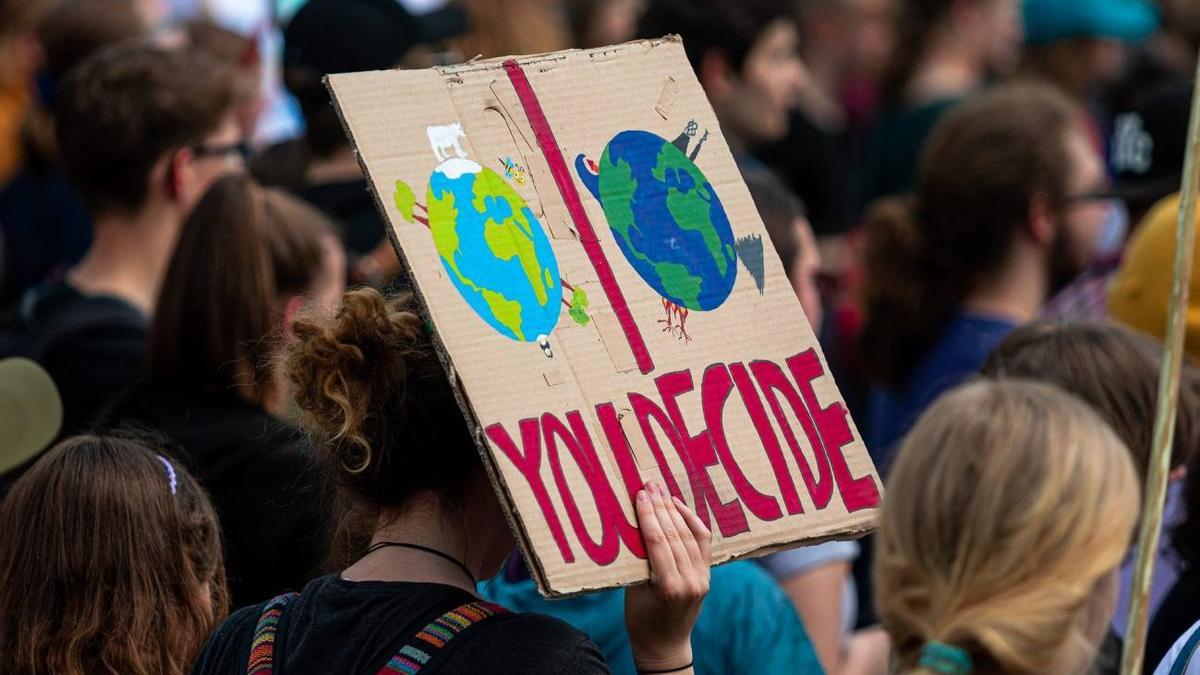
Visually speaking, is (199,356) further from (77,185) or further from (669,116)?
(669,116)

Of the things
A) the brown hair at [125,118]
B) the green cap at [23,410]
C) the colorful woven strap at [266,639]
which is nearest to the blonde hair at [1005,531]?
the colorful woven strap at [266,639]

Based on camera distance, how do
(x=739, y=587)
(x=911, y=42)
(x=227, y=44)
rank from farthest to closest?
(x=911, y=42), (x=227, y=44), (x=739, y=587)

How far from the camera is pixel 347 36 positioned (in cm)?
415

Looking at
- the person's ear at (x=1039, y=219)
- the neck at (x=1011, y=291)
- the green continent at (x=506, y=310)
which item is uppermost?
the green continent at (x=506, y=310)

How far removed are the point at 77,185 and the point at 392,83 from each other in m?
2.05

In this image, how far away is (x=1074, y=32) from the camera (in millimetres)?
5883

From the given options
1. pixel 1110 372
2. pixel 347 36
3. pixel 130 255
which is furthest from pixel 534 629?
pixel 347 36

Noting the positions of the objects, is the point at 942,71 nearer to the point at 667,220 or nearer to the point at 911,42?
the point at 911,42

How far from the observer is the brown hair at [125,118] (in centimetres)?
357

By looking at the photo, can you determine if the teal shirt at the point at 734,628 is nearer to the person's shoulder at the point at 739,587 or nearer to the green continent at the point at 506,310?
the person's shoulder at the point at 739,587

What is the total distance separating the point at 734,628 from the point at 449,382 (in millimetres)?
789

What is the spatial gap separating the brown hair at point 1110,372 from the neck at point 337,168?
1.93 m

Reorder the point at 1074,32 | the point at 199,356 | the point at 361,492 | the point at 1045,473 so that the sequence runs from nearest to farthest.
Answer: the point at 1045,473, the point at 361,492, the point at 199,356, the point at 1074,32

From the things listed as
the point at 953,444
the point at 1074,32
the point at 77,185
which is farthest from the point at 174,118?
the point at 1074,32
